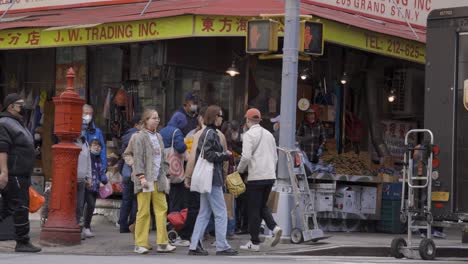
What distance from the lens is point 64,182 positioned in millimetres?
13344

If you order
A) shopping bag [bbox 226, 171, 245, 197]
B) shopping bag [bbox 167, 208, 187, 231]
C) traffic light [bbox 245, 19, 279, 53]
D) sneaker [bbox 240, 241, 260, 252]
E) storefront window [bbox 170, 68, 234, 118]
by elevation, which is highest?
traffic light [bbox 245, 19, 279, 53]

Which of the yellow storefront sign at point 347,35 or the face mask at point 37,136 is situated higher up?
the yellow storefront sign at point 347,35

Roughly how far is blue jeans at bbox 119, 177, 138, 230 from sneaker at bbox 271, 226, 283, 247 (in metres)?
2.46

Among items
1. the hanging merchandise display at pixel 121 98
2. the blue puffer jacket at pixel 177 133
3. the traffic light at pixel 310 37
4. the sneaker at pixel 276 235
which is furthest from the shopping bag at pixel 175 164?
the hanging merchandise display at pixel 121 98

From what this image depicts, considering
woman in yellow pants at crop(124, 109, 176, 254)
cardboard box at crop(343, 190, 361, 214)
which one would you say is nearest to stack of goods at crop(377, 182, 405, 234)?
cardboard box at crop(343, 190, 361, 214)

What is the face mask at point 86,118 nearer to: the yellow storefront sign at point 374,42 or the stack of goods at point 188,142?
the stack of goods at point 188,142

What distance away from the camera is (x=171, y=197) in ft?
47.7

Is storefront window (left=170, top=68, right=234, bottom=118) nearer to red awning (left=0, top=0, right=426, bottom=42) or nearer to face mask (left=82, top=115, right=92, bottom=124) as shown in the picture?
red awning (left=0, top=0, right=426, bottom=42)

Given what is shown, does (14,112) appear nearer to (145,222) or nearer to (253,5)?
(145,222)

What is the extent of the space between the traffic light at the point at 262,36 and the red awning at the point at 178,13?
165 cm

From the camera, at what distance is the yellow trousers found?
12844mm

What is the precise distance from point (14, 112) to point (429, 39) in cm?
562

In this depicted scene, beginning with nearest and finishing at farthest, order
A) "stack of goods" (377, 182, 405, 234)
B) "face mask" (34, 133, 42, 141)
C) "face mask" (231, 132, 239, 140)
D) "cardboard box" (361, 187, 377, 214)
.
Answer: "face mask" (231, 132, 239, 140) → "cardboard box" (361, 187, 377, 214) → "stack of goods" (377, 182, 405, 234) → "face mask" (34, 133, 42, 141)

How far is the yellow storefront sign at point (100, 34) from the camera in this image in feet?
52.0
